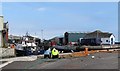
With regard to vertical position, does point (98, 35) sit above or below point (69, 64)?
above

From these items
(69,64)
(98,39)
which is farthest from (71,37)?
(69,64)

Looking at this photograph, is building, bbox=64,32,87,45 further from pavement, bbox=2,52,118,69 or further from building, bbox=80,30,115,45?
pavement, bbox=2,52,118,69

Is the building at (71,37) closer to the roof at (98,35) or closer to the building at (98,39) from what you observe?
the roof at (98,35)

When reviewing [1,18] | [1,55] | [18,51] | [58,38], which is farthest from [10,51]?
[58,38]

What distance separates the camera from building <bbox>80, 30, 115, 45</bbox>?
92.1 m

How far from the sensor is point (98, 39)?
9844 cm

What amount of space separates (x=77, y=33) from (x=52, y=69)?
272 feet

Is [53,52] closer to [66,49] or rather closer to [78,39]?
[66,49]

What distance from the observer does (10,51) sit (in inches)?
1834

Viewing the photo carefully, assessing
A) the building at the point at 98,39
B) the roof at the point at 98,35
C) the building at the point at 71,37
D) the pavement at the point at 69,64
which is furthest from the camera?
the roof at the point at 98,35

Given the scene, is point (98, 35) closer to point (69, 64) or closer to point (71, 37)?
point (71, 37)

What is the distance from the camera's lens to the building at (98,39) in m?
92.1

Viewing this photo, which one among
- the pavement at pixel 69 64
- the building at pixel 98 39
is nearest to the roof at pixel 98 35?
the building at pixel 98 39

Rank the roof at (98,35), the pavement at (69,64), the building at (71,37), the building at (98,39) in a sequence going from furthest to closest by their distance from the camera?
1. the roof at (98,35)
2. the building at (71,37)
3. the building at (98,39)
4. the pavement at (69,64)
